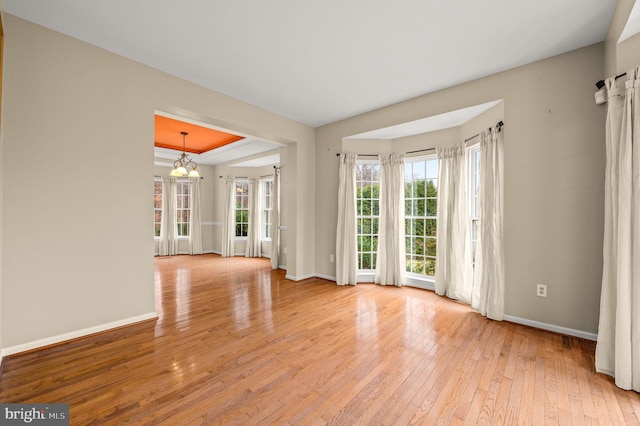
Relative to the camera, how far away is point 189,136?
18.2ft

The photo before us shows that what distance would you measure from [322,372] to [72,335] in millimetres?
2380

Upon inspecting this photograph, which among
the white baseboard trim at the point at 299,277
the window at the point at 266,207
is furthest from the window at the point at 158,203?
the white baseboard trim at the point at 299,277

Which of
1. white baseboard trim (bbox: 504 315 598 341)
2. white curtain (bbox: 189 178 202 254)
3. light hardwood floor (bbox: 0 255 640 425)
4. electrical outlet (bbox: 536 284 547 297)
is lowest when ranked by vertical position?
light hardwood floor (bbox: 0 255 640 425)

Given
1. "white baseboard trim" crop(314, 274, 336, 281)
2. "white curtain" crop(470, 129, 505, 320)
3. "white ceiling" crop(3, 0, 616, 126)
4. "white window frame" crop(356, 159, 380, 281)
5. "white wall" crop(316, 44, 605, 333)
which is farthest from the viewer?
"white baseboard trim" crop(314, 274, 336, 281)

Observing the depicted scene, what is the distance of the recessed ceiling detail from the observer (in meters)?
4.79

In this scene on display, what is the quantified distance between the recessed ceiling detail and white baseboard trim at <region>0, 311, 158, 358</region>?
126 inches

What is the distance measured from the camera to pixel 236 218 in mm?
7875

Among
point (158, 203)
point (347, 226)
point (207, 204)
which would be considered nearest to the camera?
point (347, 226)

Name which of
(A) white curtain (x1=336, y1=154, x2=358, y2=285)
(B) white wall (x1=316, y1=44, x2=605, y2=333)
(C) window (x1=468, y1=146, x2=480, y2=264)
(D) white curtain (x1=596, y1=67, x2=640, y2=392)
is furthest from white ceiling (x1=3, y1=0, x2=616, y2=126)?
(A) white curtain (x1=336, y1=154, x2=358, y2=285)

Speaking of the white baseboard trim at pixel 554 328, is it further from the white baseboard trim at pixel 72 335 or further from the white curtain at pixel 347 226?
the white baseboard trim at pixel 72 335

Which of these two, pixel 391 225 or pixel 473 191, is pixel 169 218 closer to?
pixel 391 225

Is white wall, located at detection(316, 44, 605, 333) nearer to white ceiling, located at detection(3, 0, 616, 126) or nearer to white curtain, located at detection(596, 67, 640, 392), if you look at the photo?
white ceiling, located at detection(3, 0, 616, 126)

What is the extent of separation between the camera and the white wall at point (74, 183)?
7.28ft

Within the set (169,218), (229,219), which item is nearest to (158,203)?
(169,218)
